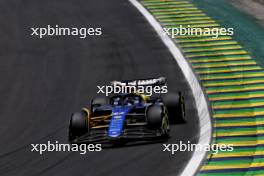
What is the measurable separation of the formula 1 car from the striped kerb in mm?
1079

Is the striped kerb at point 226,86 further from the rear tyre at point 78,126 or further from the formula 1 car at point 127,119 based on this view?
the rear tyre at point 78,126

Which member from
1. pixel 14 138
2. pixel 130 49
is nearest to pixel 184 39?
pixel 130 49

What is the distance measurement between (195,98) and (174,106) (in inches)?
75.7

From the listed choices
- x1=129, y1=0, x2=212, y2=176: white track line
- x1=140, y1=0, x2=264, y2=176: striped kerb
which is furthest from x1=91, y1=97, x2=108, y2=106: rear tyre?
x1=140, y1=0, x2=264, y2=176: striped kerb

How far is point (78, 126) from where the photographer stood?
15633 millimetres

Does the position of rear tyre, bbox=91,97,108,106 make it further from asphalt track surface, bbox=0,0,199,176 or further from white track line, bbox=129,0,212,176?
white track line, bbox=129,0,212,176

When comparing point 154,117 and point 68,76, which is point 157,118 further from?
point 68,76

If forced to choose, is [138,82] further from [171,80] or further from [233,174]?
[233,174]

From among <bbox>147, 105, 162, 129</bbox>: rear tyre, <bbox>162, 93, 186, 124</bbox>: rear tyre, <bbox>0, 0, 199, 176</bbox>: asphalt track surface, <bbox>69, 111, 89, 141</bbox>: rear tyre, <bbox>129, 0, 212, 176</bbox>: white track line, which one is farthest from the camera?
<bbox>162, 93, 186, 124</bbox>: rear tyre

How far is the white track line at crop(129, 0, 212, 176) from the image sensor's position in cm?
1439

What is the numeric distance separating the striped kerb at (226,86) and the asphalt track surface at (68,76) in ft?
2.08

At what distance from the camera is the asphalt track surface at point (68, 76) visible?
579 inches

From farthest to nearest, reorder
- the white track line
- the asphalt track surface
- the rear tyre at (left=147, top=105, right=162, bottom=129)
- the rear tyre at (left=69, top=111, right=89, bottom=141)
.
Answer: the rear tyre at (left=69, top=111, right=89, bottom=141) → the rear tyre at (left=147, top=105, right=162, bottom=129) → the asphalt track surface → the white track line

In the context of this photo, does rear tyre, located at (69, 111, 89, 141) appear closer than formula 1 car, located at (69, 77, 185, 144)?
No
